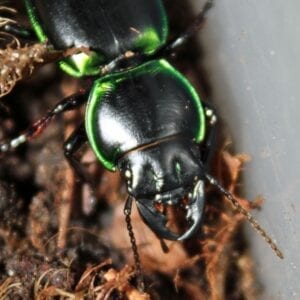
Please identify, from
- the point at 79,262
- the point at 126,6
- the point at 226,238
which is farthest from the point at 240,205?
the point at 126,6

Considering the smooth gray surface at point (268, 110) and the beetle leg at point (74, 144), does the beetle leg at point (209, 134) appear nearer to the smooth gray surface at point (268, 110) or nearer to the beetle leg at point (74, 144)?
the smooth gray surface at point (268, 110)

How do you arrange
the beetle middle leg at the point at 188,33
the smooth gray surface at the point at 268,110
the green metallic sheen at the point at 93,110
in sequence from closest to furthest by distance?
1. the smooth gray surface at the point at 268,110
2. the green metallic sheen at the point at 93,110
3. the beetle middle leg at the point at 188,33

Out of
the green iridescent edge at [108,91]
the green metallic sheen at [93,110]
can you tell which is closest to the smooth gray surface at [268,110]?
the green iridescent edge at [108,91]

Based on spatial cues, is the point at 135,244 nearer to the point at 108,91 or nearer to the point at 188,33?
the point at 108,91

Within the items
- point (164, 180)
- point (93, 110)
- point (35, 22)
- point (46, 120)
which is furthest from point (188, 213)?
point (35, 22)

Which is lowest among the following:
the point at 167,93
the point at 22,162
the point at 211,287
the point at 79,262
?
the point at 211,287

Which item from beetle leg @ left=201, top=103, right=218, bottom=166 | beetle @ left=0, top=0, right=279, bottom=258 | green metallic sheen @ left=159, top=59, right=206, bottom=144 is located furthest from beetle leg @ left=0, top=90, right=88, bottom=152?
beetle leg @ left=201, top=103, right=218, bottom=166

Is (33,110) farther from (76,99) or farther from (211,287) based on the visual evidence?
(211,287)
